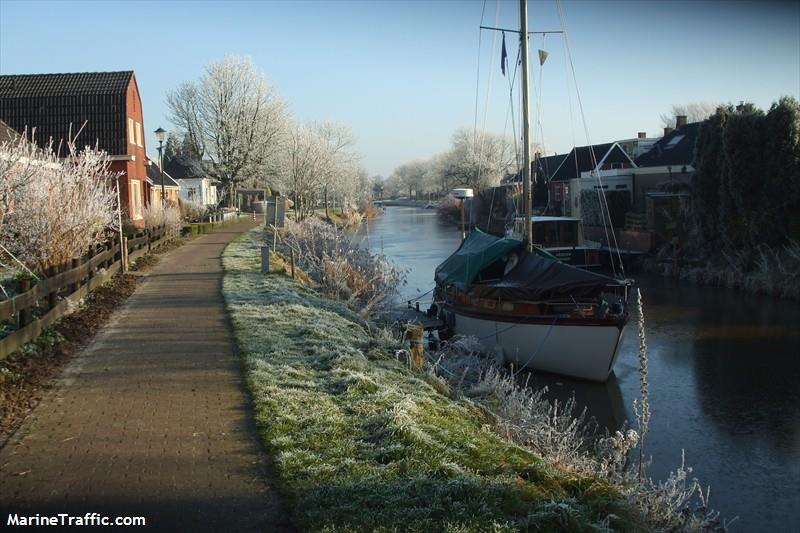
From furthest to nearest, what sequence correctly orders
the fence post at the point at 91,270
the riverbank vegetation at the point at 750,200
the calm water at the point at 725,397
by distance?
1. the riverbank vegetation at the point at 750,200
2. the fence post at the point at 91,270
3. the calm water at the point at 725,397

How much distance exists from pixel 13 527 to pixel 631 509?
4675 mm

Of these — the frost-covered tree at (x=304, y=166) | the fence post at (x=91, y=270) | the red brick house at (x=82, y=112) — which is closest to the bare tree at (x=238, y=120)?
the frost-covered tree at (x=304, y=166)

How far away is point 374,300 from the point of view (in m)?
17.6

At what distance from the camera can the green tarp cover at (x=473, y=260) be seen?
18344mm

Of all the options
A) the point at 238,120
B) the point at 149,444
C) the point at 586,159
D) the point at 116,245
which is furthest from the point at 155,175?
the point at 149,444

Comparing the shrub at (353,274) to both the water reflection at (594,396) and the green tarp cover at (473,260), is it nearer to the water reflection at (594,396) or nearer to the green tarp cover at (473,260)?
the green tarp cover at (473,260)

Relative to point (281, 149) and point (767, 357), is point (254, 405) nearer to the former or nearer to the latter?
point (767, 357)

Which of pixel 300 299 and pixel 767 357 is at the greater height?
pixel 300 299

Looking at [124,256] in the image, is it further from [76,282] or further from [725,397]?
[725,397]

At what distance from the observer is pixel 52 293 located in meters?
10.5

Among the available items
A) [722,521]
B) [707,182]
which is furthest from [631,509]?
[707,182]

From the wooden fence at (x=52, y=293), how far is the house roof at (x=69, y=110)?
44.4ft

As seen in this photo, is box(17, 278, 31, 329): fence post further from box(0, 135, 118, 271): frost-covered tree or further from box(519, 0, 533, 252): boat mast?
box(519, 0, 533, 252): boat mast

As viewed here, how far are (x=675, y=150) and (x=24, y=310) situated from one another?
135 feet
